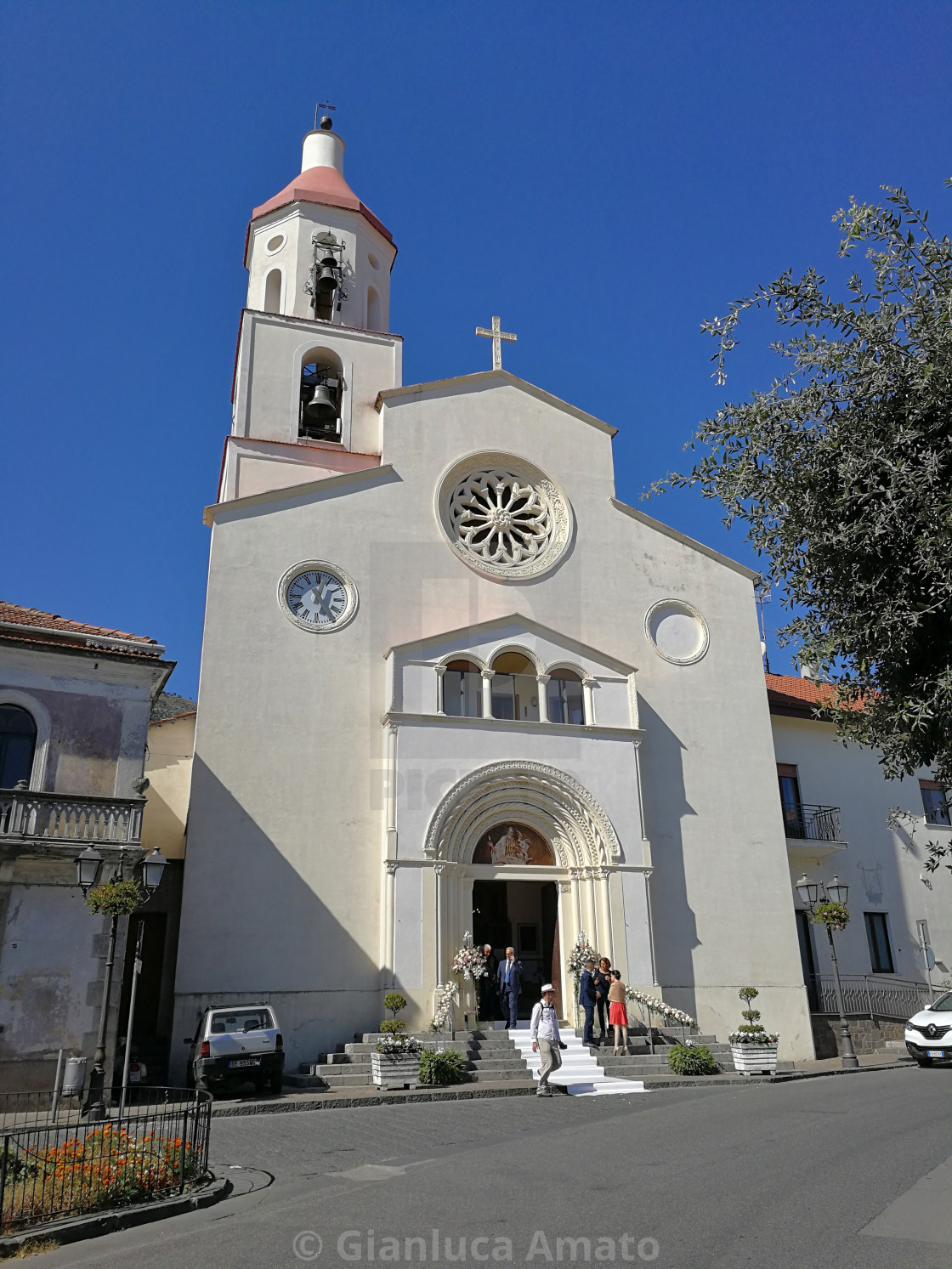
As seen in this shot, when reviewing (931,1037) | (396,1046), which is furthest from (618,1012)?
(931,1037)

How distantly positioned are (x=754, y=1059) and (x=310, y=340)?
65.0 feet

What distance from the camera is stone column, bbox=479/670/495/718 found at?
71.1 ft

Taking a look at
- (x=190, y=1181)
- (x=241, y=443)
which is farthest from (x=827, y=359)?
(x=241, y=443)

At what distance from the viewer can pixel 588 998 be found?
19250mm

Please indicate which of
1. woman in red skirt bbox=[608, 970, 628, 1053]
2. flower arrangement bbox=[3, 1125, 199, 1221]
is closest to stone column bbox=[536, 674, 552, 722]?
woman in red skirt bbox=[608, 970, 628, 1053]

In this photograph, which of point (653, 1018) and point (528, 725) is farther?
point (528, 725)

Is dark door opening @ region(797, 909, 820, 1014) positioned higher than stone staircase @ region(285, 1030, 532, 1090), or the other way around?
dark door opening @ region(797, 909, 820, 1014)

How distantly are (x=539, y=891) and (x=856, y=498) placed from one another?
16.7m

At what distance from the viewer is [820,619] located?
982 centimetres

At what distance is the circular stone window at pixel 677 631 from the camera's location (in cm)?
2534

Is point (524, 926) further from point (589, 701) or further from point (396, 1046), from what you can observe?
point (396, 1046)

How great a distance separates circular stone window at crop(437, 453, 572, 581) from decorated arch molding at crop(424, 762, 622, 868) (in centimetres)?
529

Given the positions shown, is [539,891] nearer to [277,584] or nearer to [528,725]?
[528,725]

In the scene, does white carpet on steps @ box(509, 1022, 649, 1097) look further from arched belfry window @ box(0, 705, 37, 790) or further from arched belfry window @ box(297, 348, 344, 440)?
arched belfry window @ box(297, 348, 344, 440)
